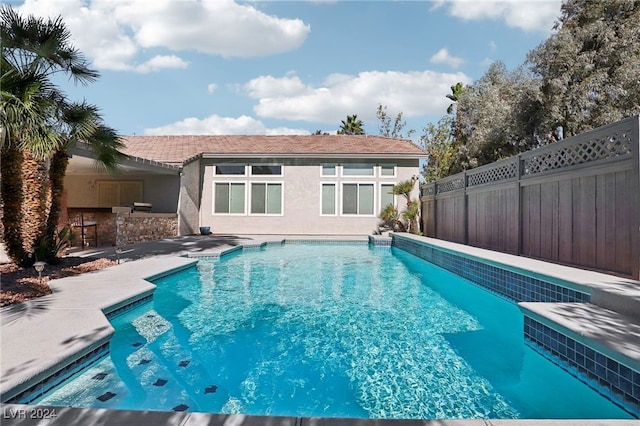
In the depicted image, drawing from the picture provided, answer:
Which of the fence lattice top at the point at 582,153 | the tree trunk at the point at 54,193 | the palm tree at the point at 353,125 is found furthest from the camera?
the palm tree at the point at 353,125

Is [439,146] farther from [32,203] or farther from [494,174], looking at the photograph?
[32,203]

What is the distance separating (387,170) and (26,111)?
14.7 m

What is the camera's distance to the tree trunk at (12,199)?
6.59 metres

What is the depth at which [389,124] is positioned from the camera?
34.8 m

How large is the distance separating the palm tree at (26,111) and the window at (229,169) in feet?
35.8

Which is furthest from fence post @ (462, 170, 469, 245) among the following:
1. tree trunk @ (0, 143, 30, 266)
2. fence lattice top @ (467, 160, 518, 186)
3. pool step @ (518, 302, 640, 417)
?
tree trunk @ (0, 143, 30, 266)

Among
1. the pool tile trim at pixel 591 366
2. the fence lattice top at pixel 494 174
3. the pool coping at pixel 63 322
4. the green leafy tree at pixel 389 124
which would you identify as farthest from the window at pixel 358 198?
the green leafy tree at pixel 389 124

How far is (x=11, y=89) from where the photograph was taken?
6.13 meters

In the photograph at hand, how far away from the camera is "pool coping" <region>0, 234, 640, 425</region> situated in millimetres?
2820

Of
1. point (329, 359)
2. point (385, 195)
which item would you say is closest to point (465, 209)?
point (385, 195)

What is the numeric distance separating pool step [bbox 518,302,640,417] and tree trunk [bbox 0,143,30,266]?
28.3ft

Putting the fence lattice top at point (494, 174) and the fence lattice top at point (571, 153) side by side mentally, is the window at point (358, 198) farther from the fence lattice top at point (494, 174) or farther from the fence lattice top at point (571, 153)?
the fence lattice top at point (571, 153)

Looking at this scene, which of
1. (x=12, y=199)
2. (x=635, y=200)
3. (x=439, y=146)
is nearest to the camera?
(x=635, y=200)

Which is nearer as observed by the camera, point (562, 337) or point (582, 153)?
point (562, 337)
